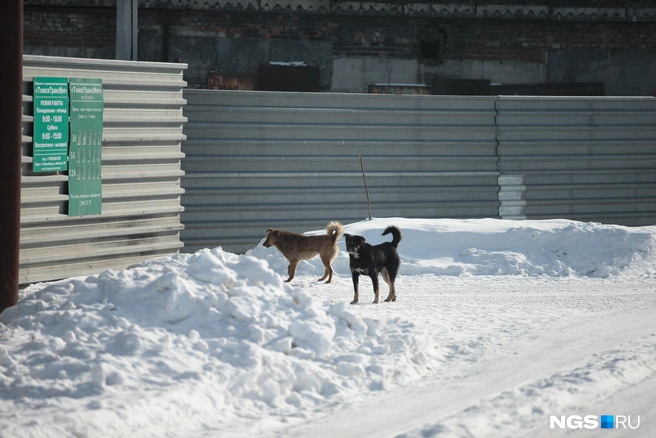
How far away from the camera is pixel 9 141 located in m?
9.34

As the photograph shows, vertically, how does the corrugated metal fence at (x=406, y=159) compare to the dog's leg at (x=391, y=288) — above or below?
above

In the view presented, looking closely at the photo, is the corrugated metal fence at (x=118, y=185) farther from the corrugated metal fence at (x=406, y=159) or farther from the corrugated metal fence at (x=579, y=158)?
the corrugated metal fence at (x=579, y=158)

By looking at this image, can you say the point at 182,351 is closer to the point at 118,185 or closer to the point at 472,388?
the point at 472,388

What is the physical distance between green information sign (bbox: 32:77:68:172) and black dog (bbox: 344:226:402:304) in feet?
13.0

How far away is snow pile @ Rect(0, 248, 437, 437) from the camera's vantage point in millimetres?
6945

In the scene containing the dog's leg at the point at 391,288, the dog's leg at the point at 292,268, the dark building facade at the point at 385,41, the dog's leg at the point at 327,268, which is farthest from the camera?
the dark building facade at the point at 385,41

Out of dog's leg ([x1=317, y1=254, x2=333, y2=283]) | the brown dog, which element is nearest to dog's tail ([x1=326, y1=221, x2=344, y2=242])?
the brown dog

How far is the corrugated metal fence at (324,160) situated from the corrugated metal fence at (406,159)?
18 millimetres

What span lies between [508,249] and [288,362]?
7629 mm

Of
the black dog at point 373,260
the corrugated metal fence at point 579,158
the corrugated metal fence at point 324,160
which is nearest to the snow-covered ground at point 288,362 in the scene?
the black dog at point 373,260

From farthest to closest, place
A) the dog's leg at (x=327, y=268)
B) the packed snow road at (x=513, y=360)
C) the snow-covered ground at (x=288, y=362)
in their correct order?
1. the dog's leg at (x=327, y=268)
2. the packed snow road at (x=513, y=360)
3. the snow-covered ground at (x=288, y=362)

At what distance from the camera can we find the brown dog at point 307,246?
42.6 feet

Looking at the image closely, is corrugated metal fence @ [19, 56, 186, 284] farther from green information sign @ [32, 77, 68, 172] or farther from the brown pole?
the brown pole

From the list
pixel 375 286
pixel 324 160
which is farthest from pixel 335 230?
pixel 324 160
